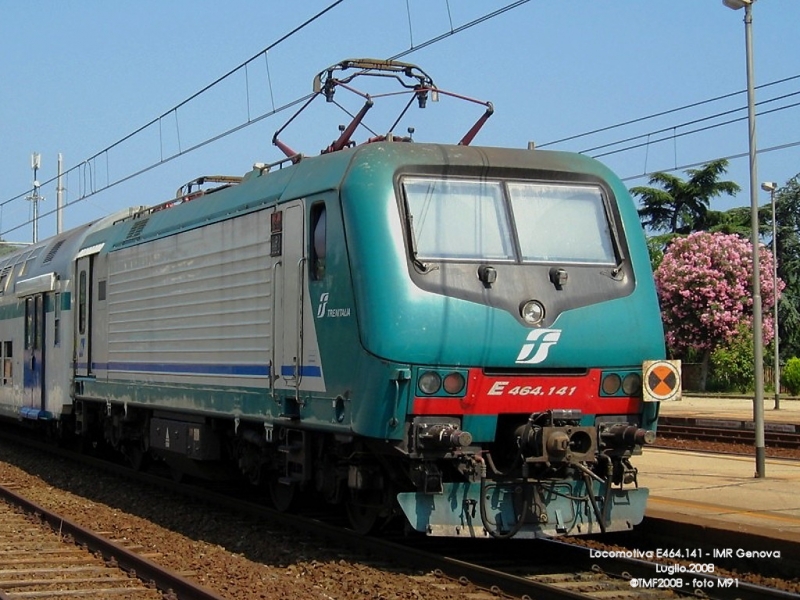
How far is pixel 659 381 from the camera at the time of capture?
9.03 meters

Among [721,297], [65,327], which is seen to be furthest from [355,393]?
[721,297]

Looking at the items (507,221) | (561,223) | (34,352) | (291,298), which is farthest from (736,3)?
(34,352)

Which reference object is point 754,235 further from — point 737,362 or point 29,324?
point 737,362

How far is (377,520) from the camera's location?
391 inches

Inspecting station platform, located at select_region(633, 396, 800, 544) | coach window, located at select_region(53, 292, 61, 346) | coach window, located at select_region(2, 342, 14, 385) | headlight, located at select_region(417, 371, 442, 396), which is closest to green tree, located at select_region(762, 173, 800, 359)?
station platform, located at select_region(633, 396, 800, 544)

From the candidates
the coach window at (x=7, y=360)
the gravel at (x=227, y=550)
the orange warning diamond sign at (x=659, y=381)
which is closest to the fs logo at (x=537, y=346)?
the orange warning diamond sign at (x=659, y=381)

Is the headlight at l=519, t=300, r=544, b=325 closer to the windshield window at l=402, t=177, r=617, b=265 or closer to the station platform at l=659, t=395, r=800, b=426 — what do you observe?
the windshield window at l=402, t=177, r=617, b=265

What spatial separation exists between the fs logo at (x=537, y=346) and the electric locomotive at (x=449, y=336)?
0.04 feet

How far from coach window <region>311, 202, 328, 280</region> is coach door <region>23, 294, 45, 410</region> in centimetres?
1004

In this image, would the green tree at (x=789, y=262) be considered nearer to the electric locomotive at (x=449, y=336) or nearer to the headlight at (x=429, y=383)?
the electric locomotive at (x=449, y=336)

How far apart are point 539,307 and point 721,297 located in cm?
4178

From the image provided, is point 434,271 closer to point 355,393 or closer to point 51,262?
point 355,393

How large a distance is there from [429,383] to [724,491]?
5.27m

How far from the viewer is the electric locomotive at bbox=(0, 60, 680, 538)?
8.41m
